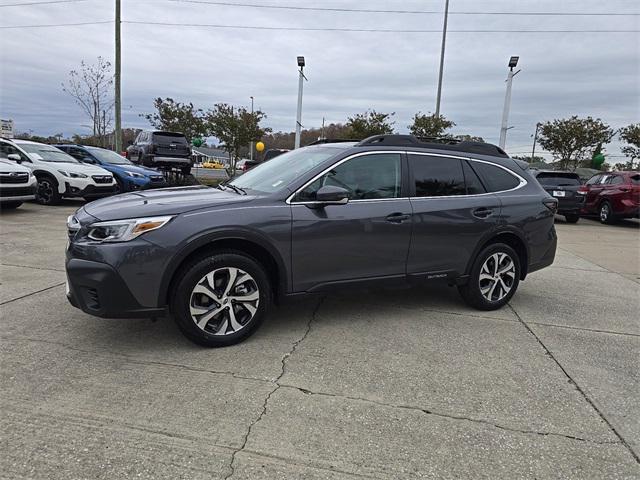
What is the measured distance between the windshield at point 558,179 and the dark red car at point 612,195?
37 cm

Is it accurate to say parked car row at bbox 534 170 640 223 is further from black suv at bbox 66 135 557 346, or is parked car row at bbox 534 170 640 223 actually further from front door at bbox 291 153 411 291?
front door at bbox 291 153 411 291

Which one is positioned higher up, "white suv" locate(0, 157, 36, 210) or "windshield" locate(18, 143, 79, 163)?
"windshield" locate(18, 143, 79, 163)

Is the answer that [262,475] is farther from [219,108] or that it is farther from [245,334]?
[219,108]

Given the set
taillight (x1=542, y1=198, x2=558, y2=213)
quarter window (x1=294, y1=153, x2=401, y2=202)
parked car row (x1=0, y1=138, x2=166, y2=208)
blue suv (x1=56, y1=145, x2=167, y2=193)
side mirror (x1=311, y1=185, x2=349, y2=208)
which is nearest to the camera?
side mirror (x1=311, y1=185, x2=349, y2=208)

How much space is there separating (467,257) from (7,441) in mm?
3911

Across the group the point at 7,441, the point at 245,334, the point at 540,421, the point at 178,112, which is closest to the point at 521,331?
the point at 540,421

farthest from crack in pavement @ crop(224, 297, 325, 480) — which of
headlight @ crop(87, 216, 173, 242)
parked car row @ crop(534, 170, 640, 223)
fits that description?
parked car row @ crop(534, 170, 640, 223)

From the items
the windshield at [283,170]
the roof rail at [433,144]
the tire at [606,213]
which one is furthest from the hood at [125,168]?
the tire at [606,213]

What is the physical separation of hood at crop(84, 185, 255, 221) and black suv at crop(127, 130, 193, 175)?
14.8 m

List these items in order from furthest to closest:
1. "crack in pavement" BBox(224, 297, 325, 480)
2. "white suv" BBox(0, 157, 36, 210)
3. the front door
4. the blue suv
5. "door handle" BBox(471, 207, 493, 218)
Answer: the blue suv
"white suv" BBox(0, 157, 36, 210)
"door handle" BBox(471, 207, 493, 218)
the front door
"crack in pavement" BBox(224, 297, 325, 480)

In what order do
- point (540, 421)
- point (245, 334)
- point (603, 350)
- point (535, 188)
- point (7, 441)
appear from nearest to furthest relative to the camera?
point (7, 441) → point (540, 421) → point (245, 334) → point (603, 350) → point (535, 188)

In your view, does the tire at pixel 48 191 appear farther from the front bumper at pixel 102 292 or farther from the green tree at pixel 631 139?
the green tree at pixel 631 139

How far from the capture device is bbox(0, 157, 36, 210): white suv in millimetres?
9945

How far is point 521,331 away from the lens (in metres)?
4.38
